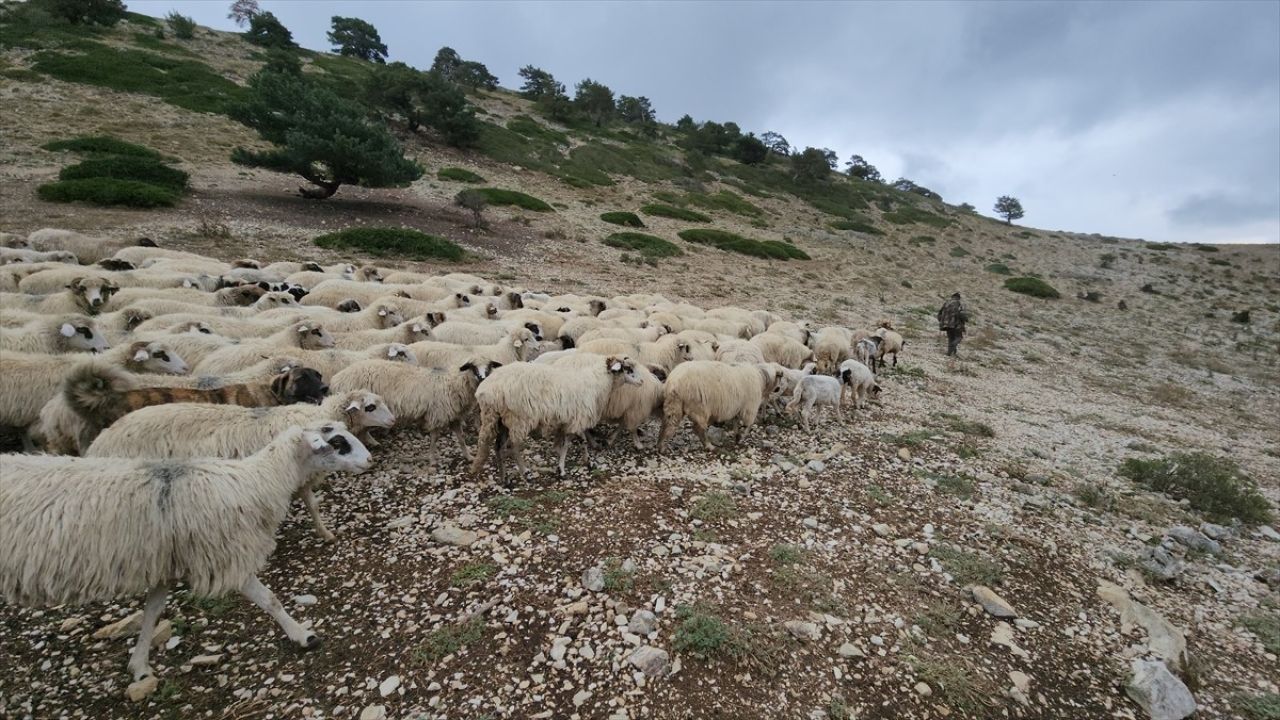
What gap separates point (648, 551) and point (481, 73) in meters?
86.6

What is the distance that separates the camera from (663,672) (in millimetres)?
4598

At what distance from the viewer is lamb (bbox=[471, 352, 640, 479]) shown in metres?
7.51

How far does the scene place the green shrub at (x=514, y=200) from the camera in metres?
35.9

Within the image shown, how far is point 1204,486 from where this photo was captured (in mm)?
9109

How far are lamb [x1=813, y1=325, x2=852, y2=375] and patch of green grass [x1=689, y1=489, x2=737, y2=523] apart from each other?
7621mm

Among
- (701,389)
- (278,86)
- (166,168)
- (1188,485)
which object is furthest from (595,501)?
(278,86)

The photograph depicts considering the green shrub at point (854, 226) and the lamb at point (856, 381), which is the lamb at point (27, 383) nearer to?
the lamb at point (856, 381)

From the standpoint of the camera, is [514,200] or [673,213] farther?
[673,213]

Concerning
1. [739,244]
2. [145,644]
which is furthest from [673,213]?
[145,644]

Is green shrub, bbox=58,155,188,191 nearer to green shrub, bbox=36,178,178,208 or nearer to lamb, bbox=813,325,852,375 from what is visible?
green shrub, bbox=36,178,178,208

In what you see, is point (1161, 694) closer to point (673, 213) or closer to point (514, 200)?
point (514, 200)

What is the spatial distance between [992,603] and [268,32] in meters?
83.9

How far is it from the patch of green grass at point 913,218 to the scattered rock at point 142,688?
235 ft

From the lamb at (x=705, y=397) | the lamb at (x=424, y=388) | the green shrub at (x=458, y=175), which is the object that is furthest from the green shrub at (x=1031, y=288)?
the lamb at (x=424, y=388)
